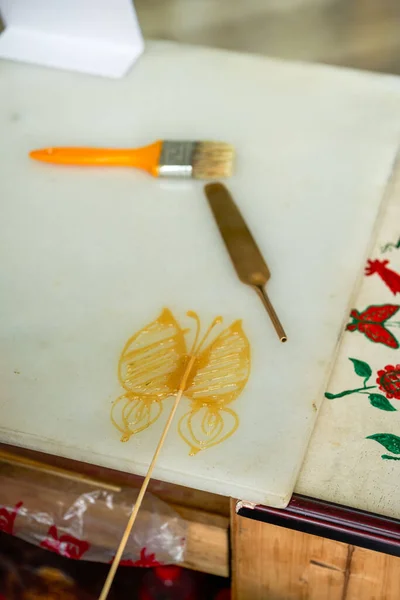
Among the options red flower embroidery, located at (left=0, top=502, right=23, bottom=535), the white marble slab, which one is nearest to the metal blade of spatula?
the white marble slab

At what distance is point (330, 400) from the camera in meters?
0.54

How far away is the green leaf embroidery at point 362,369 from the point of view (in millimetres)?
556

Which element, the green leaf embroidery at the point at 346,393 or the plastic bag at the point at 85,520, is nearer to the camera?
the green leaf embroidery at the point at 346,393

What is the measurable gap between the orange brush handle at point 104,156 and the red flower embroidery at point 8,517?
17.2 inches

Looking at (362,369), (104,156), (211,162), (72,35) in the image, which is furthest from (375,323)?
(72,35)

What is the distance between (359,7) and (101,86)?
0.37m

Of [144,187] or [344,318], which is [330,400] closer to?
[344,318]

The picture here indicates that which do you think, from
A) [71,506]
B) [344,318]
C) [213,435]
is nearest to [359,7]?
[344,318]

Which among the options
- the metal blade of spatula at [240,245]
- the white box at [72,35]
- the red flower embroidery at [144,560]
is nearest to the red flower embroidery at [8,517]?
the red flower embroidery at [144,560]

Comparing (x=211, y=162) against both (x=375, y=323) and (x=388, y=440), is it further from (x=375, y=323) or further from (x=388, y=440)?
(x=388, y=440)

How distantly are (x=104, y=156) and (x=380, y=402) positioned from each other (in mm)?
438

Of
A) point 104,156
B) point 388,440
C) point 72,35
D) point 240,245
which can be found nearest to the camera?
point 388,440

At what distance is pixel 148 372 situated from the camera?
0.55 m

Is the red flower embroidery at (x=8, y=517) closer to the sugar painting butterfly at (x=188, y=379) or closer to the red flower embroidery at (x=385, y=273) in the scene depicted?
the sugar painting butterfly at (x=188, y=379)
